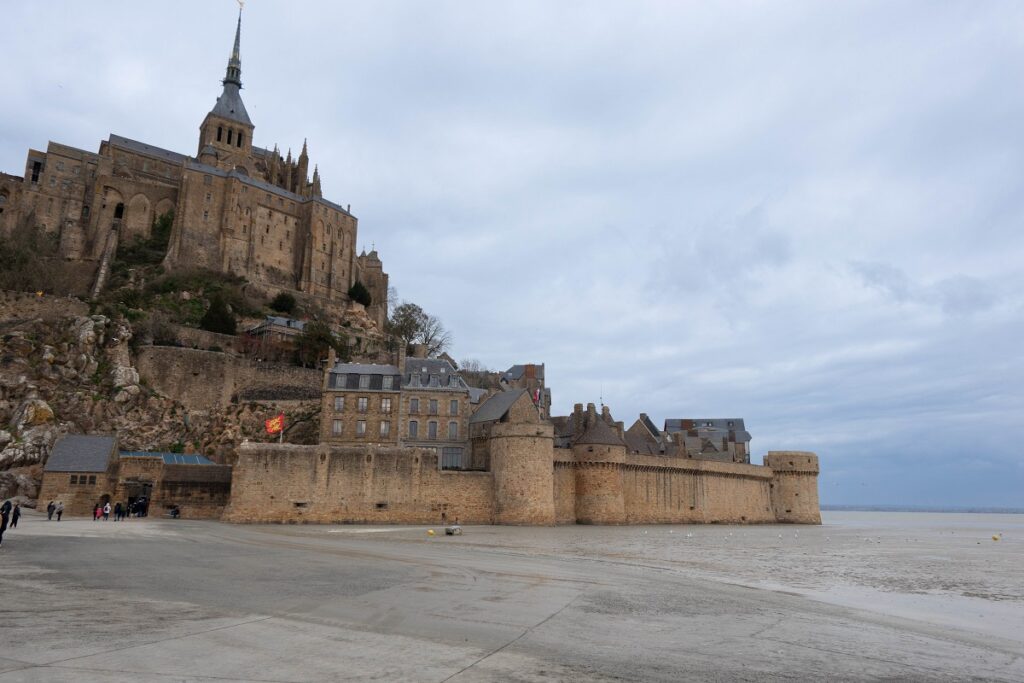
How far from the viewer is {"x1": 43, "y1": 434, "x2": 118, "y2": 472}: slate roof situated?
33250 mm

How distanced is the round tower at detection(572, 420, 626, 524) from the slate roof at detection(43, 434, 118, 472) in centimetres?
2579

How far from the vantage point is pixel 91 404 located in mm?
39875

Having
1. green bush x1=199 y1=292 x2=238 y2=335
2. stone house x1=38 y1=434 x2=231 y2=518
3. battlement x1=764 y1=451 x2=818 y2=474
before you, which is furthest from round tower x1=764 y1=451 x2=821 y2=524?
green bush x1=199 y1=292 x2=238 y2=335

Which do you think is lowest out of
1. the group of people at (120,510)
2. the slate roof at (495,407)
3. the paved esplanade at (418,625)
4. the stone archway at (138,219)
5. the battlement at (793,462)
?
the paved esplanade at (418,625)

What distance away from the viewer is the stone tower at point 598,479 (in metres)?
43.4

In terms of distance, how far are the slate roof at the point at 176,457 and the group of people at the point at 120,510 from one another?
2616 millimetres

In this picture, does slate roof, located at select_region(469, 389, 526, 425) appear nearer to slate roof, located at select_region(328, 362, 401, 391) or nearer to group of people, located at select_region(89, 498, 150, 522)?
slate roof, located at select_region(328, 362, 401, 391)

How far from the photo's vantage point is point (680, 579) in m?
17.8

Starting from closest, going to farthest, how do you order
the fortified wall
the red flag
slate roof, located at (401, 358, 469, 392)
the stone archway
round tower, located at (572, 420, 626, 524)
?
1. the fortified wall
2. round tower, located at (572, 420, 626, 524)
3. the red flag
4. slate roof, located at (401, 358, 469, 392)
5. the stone archway

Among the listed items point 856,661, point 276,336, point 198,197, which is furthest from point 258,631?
point 198,197

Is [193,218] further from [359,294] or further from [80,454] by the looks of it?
[80,454]

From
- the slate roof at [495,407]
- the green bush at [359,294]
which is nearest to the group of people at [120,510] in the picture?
the slate roof at [495,407]

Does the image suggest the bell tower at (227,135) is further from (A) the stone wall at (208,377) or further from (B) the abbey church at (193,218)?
(A) the stone wall at (208,377)

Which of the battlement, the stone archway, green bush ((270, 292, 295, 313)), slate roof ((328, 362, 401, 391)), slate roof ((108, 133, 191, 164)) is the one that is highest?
slate roof ((108, 133, 191, 164))
